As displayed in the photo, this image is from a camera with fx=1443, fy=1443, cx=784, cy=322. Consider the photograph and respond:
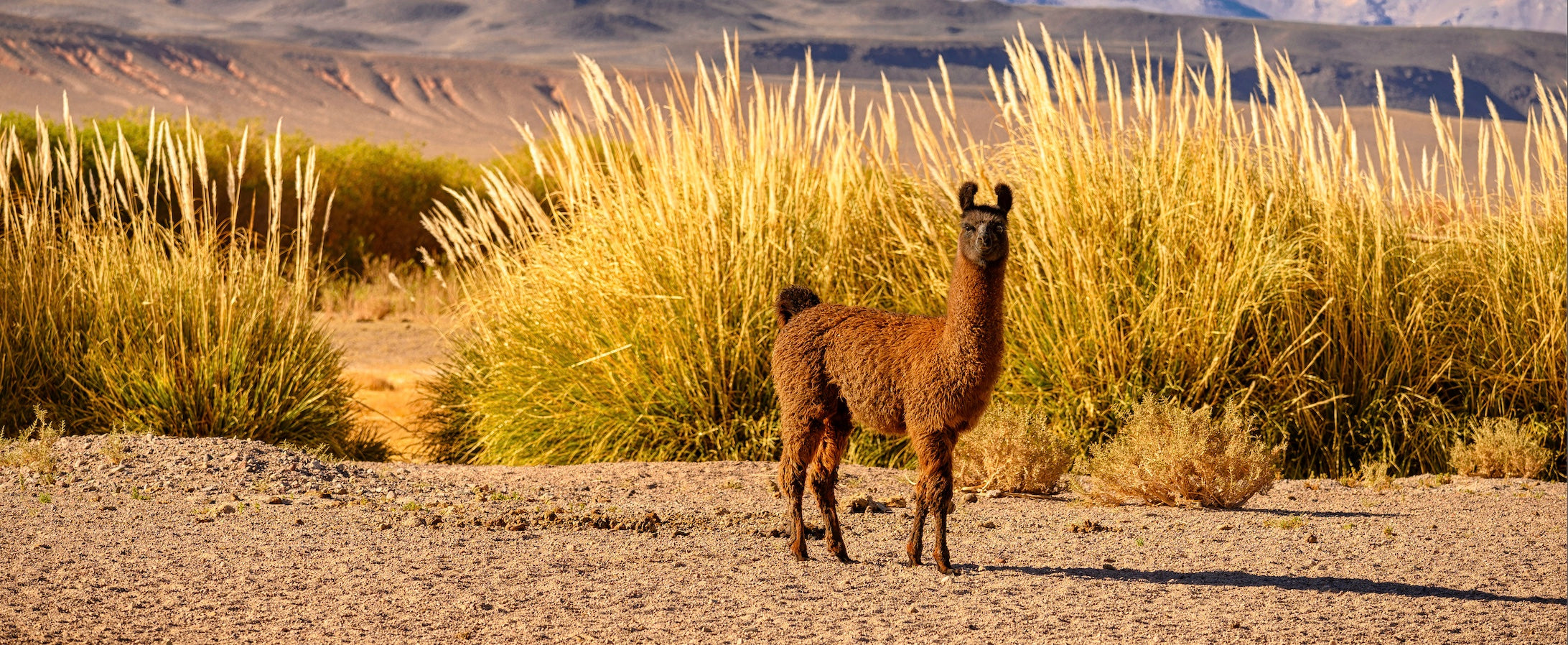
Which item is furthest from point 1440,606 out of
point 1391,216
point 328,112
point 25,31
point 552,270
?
point 25,31

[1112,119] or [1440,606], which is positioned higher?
[1112,119]

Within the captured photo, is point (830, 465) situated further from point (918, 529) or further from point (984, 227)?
point (984, 227)

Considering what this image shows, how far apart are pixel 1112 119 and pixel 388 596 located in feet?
13.9

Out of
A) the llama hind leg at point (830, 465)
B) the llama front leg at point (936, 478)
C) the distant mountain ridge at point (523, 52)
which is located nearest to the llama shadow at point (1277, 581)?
the llama front leg at point (936, 478)

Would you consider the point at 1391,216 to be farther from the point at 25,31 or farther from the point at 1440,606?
the point at 25,31

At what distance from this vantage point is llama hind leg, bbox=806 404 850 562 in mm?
4410

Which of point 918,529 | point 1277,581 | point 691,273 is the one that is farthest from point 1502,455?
point 691,273

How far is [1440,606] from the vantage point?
4137 mm

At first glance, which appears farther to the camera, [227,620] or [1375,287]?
[1375,287]

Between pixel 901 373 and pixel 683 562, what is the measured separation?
3.10ft

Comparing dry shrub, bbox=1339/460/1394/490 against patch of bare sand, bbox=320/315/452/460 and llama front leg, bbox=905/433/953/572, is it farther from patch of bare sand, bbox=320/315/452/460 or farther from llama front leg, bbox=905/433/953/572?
patch of bare sand, bbox=320/315/452/460

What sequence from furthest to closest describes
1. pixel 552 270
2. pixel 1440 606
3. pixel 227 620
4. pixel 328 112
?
1. pixel 328 112
2. pixel 552 270
3. pixel 1440 606
4. pixel 227 620

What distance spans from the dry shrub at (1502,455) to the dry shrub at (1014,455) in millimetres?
1904

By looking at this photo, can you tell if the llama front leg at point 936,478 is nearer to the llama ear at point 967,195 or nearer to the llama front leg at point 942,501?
the llama front leg at point 942,501
